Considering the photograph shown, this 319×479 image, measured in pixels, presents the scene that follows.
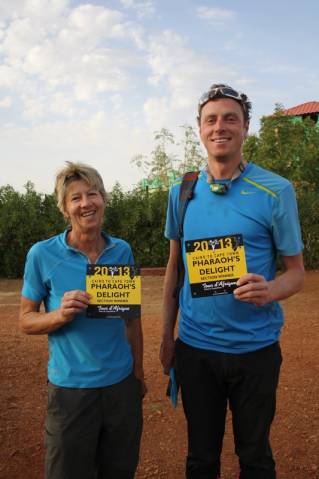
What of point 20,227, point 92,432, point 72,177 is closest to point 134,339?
point 92,432

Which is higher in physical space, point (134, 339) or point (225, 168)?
point (225, 168)

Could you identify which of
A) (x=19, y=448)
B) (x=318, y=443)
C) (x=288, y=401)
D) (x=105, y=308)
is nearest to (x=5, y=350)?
(x=19, y=448)

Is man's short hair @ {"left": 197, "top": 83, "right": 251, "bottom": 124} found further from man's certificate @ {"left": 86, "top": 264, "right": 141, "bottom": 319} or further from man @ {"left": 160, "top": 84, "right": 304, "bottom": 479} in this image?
man's certificate @ {"left": 86, "top": 264, "right": 141, "bottom": 319}

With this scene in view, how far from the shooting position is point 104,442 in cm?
238

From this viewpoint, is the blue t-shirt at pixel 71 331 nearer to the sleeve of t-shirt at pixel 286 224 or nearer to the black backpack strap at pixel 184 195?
the black backpack strap at pixel 184 195

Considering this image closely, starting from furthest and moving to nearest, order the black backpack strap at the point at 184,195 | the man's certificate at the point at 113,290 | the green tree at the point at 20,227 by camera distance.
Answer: the green tree at the point at 20,227, the black backpack strap at the point at 184,195, the man's certificate at the point at 113,290

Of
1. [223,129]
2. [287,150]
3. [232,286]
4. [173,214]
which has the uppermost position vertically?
[287,150]

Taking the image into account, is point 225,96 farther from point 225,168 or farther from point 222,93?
point 225,168

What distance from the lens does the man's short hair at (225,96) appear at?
2424 mm

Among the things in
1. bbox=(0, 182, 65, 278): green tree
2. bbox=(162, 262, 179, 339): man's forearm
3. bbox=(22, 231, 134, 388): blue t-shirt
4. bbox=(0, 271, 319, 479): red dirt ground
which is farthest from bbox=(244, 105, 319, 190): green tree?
bbox=(22, 231, 134, 388): blue t-shirt

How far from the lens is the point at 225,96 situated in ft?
7.94

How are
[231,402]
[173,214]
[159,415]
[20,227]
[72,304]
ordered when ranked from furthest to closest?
[20,227] < [159,415] < [173,214] < [231,402] < [72,304]

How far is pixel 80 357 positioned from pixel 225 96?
1523mm

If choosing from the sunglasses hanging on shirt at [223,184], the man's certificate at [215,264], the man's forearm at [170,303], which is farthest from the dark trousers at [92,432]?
the sunglasses hanging on shirt at [223,184]
